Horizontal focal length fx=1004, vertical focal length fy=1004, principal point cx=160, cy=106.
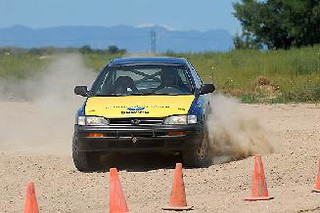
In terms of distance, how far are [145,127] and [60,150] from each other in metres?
4.19

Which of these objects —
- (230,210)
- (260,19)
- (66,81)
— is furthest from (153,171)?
(260,19)

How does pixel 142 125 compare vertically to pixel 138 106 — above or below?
below

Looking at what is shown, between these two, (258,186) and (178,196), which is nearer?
(178,196)

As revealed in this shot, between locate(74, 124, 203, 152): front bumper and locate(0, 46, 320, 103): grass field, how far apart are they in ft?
59.5

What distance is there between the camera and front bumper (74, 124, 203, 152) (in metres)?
14.0

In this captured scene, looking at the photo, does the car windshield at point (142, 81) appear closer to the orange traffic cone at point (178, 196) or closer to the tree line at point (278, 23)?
the orange traffic cone at point (178, 196)

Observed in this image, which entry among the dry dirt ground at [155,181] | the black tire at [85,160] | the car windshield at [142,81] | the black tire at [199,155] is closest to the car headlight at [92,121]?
the black tire at [85,160]

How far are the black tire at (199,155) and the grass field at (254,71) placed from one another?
683 inches

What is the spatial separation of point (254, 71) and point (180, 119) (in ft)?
92.6

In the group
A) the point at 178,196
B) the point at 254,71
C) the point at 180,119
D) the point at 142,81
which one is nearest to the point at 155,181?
the point at 180,119

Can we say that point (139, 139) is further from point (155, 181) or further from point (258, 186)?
point (258, 186)

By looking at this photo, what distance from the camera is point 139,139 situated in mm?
14000

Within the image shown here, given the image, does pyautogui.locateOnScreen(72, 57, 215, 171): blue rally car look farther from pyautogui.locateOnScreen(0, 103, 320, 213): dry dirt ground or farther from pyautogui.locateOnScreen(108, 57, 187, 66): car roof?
pyautogui.locateOnScreen(108, 57, 187, 66): car roof

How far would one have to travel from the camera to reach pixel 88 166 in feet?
48.0
